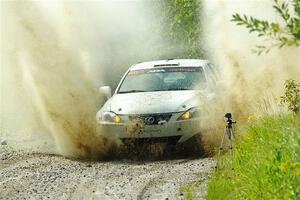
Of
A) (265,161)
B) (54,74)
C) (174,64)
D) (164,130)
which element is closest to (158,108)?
(164,130)

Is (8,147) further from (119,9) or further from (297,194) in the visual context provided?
(119,9)

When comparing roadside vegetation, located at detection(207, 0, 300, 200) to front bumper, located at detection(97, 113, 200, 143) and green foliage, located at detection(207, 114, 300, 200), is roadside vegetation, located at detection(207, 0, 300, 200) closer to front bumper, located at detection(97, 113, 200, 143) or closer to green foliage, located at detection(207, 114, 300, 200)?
green foliage, located at detection(207, 114, 300, 200)

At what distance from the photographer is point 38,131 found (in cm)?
1459

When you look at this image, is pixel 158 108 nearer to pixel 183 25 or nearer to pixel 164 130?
pixel 164 130

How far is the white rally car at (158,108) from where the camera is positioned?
443 inches

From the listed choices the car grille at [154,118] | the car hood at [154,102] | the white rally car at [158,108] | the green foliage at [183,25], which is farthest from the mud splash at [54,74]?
the green foliage at [183,25]

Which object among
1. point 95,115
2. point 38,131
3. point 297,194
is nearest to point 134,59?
point 38,131

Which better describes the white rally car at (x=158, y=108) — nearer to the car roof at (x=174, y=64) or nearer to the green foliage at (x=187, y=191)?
the car roof at (x=174, y=64)

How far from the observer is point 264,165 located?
689 cm

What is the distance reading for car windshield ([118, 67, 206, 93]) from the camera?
12.6 metres

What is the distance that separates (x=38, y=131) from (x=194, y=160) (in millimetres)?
4674

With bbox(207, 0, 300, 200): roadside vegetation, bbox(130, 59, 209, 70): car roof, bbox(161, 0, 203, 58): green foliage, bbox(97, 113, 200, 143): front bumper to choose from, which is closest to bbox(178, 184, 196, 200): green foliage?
bbox(207, 0, 300, 200): roadside vegetation

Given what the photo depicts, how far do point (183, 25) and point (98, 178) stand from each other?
11308 mm

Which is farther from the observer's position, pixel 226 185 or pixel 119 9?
pixel 119 9
